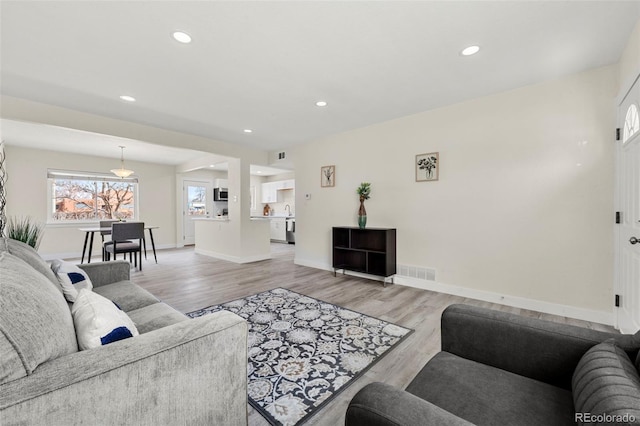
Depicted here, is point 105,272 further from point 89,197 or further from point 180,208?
point 180,208

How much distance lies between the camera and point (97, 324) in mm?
1046

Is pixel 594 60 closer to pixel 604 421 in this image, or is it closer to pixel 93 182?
pixel 604 421

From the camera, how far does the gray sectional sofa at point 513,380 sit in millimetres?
738

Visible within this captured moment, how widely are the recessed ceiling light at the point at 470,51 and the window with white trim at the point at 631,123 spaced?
1279mm

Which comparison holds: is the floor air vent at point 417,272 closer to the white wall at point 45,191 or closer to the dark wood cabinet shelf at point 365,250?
the dark wood cabinet shelf at point 365,250

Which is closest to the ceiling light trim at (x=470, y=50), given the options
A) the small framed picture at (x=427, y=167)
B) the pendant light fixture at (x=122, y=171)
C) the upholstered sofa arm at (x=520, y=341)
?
the small framed picture at (x=427, y=167)

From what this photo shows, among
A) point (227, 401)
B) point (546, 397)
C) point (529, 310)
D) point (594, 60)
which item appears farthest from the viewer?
point (529, 310)

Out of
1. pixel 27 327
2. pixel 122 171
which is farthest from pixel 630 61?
pixel 122 171

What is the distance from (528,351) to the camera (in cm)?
118

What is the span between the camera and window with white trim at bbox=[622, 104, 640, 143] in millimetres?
2127

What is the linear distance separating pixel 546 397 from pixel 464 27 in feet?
7.59

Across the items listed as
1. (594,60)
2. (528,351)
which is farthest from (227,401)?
(594,60)

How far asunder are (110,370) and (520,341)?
1.59 meters

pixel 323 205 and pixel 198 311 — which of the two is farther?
pixel 323 205
